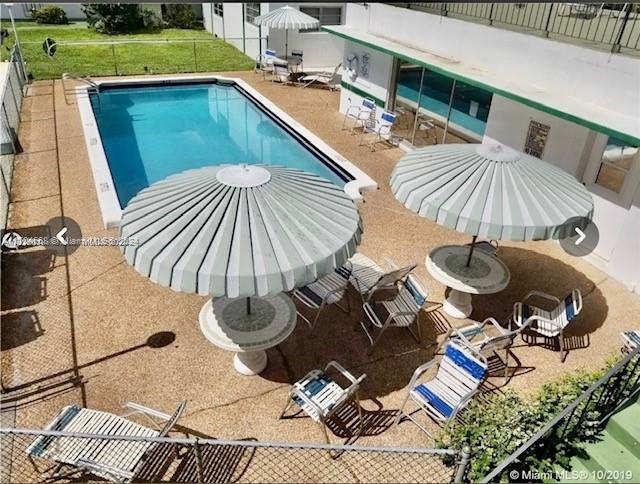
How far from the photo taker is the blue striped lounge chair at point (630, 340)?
275 inches

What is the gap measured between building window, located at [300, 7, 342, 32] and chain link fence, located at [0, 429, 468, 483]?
71.7 ft

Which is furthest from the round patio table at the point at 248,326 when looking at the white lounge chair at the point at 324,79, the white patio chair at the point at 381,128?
the white lounge chair at the point at 324,79

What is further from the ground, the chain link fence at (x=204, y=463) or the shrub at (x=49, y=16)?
the shrub at (x=49, y=16)

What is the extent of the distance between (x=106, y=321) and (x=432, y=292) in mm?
5598

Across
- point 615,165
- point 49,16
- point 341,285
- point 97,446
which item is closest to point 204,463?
point 97,446

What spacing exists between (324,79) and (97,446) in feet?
61.8

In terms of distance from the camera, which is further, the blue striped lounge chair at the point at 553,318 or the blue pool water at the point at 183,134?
the blue pool water at the point at 183,134

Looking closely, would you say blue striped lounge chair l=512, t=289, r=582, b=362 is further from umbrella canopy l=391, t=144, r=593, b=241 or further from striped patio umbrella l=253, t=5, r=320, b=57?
striped patio umbrella l=253, t=5, r=320, b=57

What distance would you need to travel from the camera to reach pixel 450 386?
6.04 metres

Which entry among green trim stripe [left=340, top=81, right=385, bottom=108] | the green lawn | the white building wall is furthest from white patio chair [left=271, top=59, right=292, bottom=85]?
the white building wall

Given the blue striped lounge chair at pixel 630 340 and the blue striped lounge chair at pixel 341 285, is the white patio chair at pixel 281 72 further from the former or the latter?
the blue striped lounge chair at pixel 630 340

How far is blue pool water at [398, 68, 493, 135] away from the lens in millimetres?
11688

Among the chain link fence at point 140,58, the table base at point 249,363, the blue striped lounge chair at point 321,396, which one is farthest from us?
the chain link fence at point 140,58

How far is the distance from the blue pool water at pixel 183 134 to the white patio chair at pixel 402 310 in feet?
20.2
